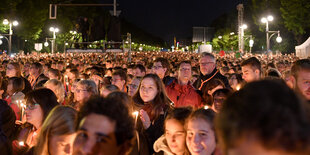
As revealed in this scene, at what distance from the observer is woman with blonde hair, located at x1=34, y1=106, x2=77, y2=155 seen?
229 cm

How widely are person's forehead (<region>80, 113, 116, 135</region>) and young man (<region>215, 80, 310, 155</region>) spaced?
69cm

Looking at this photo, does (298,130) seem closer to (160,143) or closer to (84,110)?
(84,110)

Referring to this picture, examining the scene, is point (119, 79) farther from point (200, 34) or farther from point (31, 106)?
point (200, 34)

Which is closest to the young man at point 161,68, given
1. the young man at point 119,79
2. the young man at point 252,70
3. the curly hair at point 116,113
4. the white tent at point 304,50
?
the young man at point 119,79

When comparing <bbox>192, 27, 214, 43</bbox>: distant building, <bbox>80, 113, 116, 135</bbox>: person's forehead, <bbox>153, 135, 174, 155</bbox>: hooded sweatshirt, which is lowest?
<bbox>153, 135, 174, 155</bbox>: hooded sweatshirt

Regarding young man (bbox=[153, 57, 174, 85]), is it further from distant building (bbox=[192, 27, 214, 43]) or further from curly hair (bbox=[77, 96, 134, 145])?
distant building (bbox=[192, 27, 214, 43])

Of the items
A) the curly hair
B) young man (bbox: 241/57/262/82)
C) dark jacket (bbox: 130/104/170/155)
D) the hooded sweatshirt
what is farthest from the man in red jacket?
the curly hair

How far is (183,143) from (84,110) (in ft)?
4.80

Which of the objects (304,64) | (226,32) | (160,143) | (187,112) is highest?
(226,32)

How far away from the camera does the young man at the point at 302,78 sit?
3738 millimetres

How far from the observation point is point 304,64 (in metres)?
3.87

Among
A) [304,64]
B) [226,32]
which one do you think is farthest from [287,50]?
[304,64]

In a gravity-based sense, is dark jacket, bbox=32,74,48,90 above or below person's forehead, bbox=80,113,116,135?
above

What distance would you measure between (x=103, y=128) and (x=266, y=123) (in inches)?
33.3
